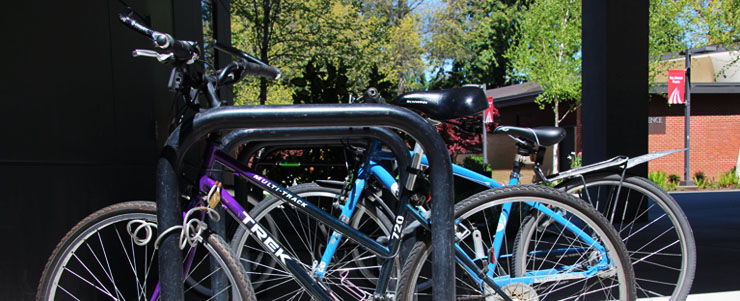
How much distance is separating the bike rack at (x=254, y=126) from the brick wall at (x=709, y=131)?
17491mm

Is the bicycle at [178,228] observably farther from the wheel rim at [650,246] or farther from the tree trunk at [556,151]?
the tree trunk at [556,151]

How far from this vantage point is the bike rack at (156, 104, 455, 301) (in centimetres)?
172

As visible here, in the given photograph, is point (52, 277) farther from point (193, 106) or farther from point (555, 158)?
point (555, 158)

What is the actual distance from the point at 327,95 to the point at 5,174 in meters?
3.84

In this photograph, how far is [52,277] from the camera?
1.99m

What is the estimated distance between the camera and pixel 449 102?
222 cm

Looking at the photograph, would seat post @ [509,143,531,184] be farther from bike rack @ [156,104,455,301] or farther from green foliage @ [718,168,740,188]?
green foliage @ [718,168,740,188]

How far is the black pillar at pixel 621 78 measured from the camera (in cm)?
A: 623

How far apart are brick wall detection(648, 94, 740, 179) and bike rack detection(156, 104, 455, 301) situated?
17491 millimetres

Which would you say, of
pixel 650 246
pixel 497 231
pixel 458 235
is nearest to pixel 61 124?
pixel 458 235

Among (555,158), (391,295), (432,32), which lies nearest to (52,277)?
(391,295)

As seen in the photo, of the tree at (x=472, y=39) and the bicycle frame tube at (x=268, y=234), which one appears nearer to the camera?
the bicycle frame tube at (x=268, y=234)

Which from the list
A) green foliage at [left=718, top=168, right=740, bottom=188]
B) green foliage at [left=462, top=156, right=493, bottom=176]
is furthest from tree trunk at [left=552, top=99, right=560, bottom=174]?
green foliage at [left=462, top=156, right=493, bottom=176]

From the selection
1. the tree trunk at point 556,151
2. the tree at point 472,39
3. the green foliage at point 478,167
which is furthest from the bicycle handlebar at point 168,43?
the tree at point 472,39
